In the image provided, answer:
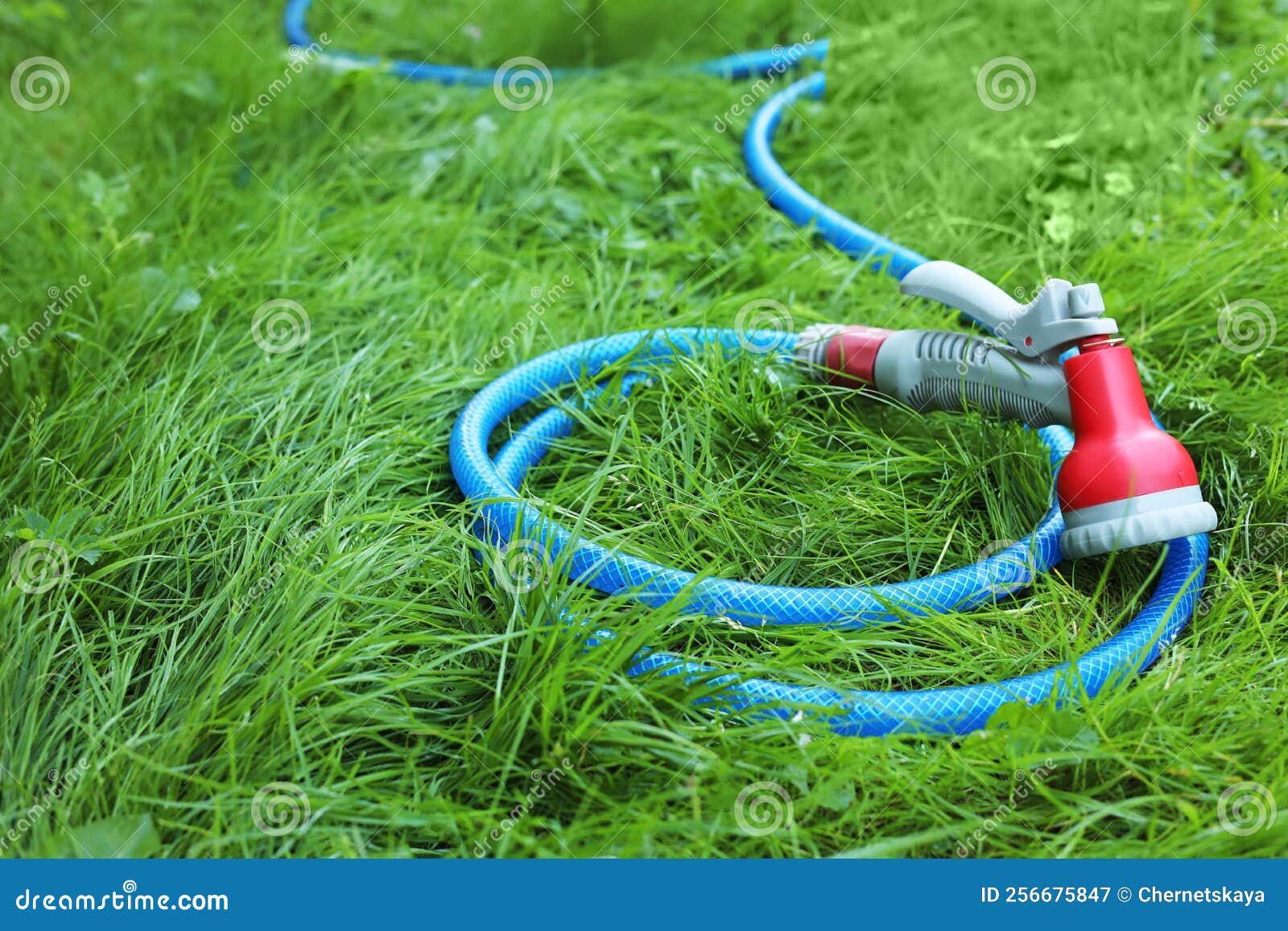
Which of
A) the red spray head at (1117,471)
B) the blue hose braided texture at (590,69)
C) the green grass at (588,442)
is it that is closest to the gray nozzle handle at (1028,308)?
the red spray head at (1117,471)

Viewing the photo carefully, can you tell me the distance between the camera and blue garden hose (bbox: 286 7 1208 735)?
1.70 metres

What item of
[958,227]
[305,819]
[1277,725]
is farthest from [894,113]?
[305,819]

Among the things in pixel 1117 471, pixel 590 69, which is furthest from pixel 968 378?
pixel 590 69

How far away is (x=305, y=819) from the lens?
1.55m

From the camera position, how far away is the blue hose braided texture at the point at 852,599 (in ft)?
5.56

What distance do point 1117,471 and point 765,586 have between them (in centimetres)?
68

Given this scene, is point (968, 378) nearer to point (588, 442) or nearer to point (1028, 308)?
point (1028, 308)

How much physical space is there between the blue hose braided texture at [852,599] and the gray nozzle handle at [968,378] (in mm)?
230

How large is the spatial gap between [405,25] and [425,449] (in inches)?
108

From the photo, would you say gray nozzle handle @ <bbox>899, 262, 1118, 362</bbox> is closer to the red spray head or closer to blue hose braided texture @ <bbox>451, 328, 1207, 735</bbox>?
the red spray head

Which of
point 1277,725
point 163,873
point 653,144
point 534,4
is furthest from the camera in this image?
point 534,4

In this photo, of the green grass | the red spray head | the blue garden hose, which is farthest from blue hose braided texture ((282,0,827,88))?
the red spray head

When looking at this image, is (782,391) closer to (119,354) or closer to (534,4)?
(119,354)

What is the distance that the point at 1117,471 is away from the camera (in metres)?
1.82
